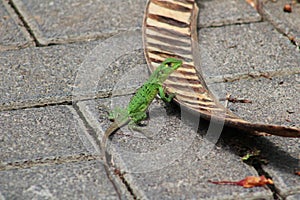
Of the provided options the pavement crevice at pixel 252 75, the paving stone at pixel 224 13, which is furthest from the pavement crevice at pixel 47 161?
the paving stone at pixel 224 13

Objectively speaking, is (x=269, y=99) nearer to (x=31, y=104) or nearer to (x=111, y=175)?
(x=111, y=175)

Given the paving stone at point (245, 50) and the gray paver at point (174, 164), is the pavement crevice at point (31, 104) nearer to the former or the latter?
the gray paver at point (174, 164)

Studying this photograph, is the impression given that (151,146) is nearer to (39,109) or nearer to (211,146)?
(211,146)

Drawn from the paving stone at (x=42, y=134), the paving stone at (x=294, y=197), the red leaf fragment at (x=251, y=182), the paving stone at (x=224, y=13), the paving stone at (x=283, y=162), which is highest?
the paving stone at (x=42, y=134)

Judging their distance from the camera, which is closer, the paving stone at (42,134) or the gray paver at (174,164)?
the gray paver at (174,164)

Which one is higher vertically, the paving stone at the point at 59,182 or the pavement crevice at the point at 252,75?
the paving stone at the point at 59,182

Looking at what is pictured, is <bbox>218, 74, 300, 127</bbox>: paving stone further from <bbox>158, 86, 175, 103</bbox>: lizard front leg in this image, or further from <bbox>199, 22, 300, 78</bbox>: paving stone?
<bbox>158, 86, 175, 103</bbox>: lizard front leg
